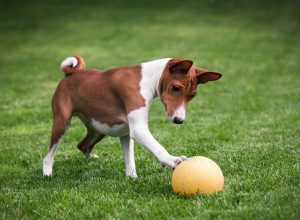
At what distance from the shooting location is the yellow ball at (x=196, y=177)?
5.34 m

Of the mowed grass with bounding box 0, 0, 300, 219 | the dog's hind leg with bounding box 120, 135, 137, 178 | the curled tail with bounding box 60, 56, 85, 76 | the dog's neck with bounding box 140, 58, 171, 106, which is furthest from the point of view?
the curled tail with bounding box 60, 56, 85, 76

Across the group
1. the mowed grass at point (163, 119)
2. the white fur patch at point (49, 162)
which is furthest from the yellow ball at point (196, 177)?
the white fur patch at point (49, 162)

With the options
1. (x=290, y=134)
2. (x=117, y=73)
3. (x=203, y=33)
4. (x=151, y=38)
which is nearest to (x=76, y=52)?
(x=151, y=38)

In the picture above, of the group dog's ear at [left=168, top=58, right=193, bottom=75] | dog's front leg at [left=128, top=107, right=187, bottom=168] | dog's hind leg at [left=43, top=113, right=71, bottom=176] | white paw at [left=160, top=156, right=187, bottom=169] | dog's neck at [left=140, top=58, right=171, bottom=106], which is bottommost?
dog's hind leg at [left=43, top=113, right=71, bottom=176]

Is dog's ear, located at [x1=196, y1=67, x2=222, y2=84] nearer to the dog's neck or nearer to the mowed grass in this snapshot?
the dog's neck

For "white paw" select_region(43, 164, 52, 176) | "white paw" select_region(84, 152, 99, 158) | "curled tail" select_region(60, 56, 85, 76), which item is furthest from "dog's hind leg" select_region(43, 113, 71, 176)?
"white paw" select_region(84, 152, 99, 158)

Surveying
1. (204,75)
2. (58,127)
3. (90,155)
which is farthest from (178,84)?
(90,155)

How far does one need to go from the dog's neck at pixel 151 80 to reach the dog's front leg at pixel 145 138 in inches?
5.7

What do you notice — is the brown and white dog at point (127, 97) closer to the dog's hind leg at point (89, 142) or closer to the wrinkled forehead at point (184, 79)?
the wrinkled forehead at point (184, 79)

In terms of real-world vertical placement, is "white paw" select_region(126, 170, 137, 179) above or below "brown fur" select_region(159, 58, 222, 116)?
below

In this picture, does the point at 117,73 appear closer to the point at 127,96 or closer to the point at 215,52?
the point at 127,96

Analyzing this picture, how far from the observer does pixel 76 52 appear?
17.8 meters

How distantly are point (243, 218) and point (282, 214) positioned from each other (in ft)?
0.99

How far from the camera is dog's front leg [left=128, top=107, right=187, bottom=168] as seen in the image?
18.4 feet
